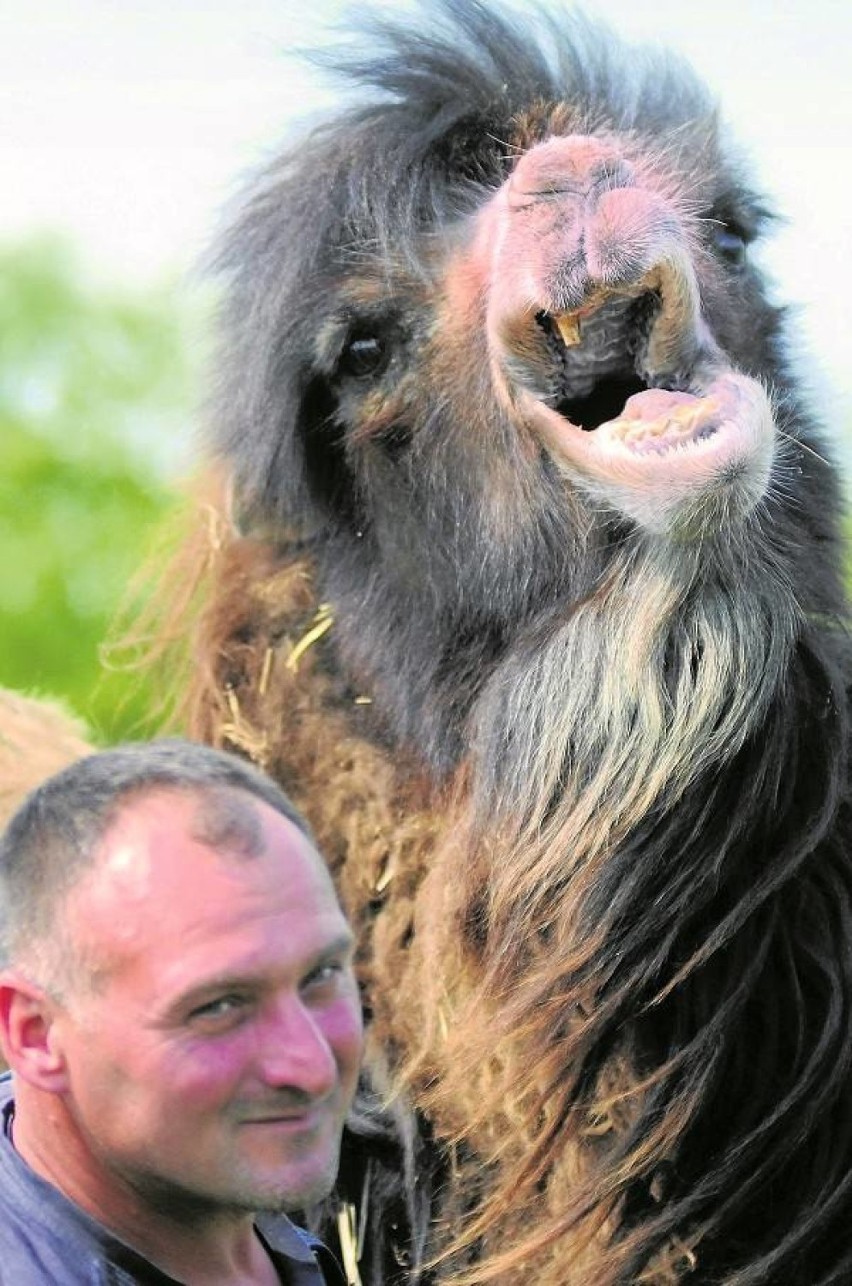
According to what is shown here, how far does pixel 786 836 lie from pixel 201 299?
1597 mm

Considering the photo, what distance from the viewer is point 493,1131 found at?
324 cm

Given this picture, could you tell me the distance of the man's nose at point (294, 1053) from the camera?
199 cm

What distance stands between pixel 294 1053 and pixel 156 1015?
146mm

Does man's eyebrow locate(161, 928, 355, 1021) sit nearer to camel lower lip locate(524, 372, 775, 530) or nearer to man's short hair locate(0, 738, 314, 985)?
man's short hair locate(0, 738, 314, 985)

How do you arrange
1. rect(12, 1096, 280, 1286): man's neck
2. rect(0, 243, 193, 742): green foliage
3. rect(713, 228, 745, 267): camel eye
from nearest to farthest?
1. rect(12, 1096, 280, 1286): man's neck
2. rect(713, 228, 745, 267): camel eye
3. rect(0, 243, 193, 742): green foliage

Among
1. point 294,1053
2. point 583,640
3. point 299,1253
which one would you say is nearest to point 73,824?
point 294,1053

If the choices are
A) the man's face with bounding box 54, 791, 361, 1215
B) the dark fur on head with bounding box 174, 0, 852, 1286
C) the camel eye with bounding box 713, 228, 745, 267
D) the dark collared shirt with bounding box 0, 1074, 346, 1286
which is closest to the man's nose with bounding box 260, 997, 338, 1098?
the man's face with bounding box 54, 791, 361, 1215

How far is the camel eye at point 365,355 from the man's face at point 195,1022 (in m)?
1.49

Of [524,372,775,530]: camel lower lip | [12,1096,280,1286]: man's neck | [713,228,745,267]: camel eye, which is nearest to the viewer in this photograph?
[12,1096,280,1286]: man's neck

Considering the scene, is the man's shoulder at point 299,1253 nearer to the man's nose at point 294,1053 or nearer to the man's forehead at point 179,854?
the man's nose at point 294,1053

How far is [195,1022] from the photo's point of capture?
6.48 feet

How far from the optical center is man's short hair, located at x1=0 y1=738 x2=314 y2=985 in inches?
79.0

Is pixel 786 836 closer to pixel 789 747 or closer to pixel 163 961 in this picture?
pixel 789 747

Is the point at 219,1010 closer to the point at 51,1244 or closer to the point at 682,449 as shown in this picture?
the point at 51,1244
